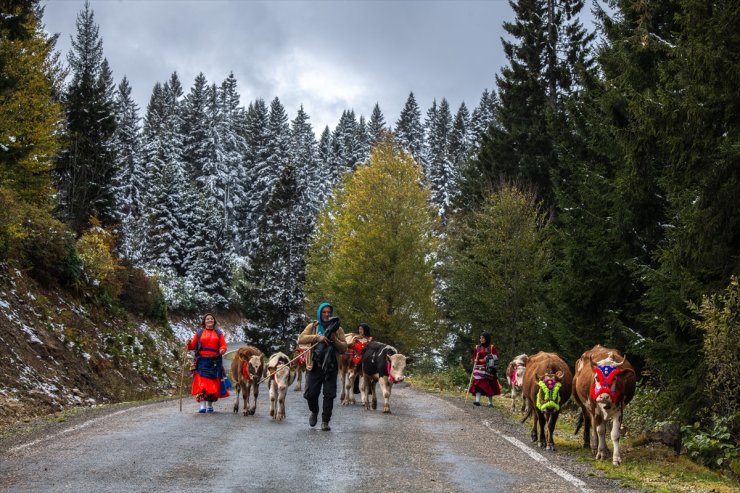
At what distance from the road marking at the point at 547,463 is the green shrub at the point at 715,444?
2.48 metres

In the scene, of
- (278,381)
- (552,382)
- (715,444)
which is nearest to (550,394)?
(552,382)

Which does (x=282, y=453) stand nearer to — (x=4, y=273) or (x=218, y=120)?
(x=4, y=273)

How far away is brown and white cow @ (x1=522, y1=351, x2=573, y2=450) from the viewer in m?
11.5

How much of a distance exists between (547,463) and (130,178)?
68522 mm

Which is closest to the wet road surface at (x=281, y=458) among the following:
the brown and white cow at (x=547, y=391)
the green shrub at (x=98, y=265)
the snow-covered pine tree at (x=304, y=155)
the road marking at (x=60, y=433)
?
the road marking at (x=60, y=433)

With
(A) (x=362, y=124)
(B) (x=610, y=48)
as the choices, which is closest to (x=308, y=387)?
(B) (x=610, y=48)

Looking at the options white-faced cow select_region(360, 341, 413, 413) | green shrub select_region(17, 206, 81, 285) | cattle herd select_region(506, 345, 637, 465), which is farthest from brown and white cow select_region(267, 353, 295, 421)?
green shrub select_region(17, 206, 81, 285)

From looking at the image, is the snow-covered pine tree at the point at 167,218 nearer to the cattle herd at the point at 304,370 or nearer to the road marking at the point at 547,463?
the cattle herd at the point at 304,370

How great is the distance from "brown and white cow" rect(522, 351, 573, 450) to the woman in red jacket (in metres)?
7.02

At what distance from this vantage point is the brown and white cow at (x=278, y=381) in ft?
46.9

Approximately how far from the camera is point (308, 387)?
13.2 metres

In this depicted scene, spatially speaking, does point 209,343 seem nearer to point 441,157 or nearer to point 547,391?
point 547,391

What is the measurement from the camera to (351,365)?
19016 millimetres

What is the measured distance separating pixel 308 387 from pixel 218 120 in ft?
283
